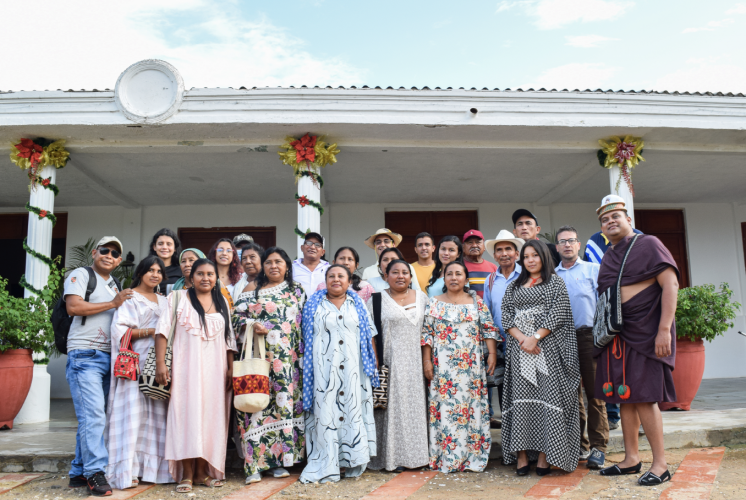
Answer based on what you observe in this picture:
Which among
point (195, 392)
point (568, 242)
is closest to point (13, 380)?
point (195, 392)

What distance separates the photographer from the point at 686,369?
18.1 feet

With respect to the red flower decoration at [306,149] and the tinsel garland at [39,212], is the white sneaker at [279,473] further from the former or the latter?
the tinsel garland at [39,212]

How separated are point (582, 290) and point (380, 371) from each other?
5.32ft

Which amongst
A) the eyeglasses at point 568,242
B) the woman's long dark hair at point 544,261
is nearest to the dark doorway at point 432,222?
the eyeglasses at point 568,242

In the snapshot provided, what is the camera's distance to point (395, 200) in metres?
8.95

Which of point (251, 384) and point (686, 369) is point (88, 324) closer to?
point (251, 384)

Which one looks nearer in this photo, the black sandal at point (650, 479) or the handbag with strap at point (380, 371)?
the black sandal at point (650, 479)

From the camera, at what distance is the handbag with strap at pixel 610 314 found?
11.9ft

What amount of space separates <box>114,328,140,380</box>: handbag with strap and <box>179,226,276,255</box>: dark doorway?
5.33 meters

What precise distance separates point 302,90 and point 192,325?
3.10 m

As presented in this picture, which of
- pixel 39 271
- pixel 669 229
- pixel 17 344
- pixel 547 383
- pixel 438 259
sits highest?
pixel 669 229

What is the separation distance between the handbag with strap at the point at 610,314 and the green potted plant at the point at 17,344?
4.85 m

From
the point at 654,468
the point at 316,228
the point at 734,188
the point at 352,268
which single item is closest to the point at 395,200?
the point at 316,228

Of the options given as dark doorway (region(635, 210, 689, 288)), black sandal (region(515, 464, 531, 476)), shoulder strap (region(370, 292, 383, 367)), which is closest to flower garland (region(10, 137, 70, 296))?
shoulder strap (region(370, 292, 383, 367))
